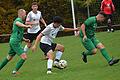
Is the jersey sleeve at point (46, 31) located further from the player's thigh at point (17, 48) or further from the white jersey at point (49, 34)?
the player's thigh at point (17, 48)

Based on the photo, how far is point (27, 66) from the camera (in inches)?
564

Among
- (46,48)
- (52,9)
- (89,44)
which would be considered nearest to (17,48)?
(46,48)

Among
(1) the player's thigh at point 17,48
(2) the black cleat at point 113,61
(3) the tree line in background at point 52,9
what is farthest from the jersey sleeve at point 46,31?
(3) the tree line in background at point 52,9

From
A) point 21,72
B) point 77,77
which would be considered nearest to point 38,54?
point 21,72

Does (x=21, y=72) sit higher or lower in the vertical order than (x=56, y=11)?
higher

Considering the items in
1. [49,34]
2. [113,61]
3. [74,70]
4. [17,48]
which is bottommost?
[74,70]

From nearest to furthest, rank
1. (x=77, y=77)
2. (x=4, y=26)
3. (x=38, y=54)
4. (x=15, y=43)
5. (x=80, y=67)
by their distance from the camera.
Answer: (x=77, y=77)
(x=15, y=43)
(x=80, y=67)
(x=38, y=54)
(x=4, y=26)

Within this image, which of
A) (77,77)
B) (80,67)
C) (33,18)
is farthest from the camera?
(33,18)

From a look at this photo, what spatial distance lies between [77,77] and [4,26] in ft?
77.3

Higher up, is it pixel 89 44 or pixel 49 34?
pixel 49 34

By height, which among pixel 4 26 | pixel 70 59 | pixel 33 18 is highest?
pixel 33 18

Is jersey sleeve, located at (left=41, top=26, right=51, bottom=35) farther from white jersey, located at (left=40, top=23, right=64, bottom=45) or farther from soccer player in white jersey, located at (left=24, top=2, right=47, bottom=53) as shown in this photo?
soccer player in white jersey, located at (left=24, top=2, right=47, bottom=53)

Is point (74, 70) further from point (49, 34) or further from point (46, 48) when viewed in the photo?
point (49, 34)

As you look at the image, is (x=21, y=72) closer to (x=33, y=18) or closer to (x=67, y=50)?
(x=33, y=18)
